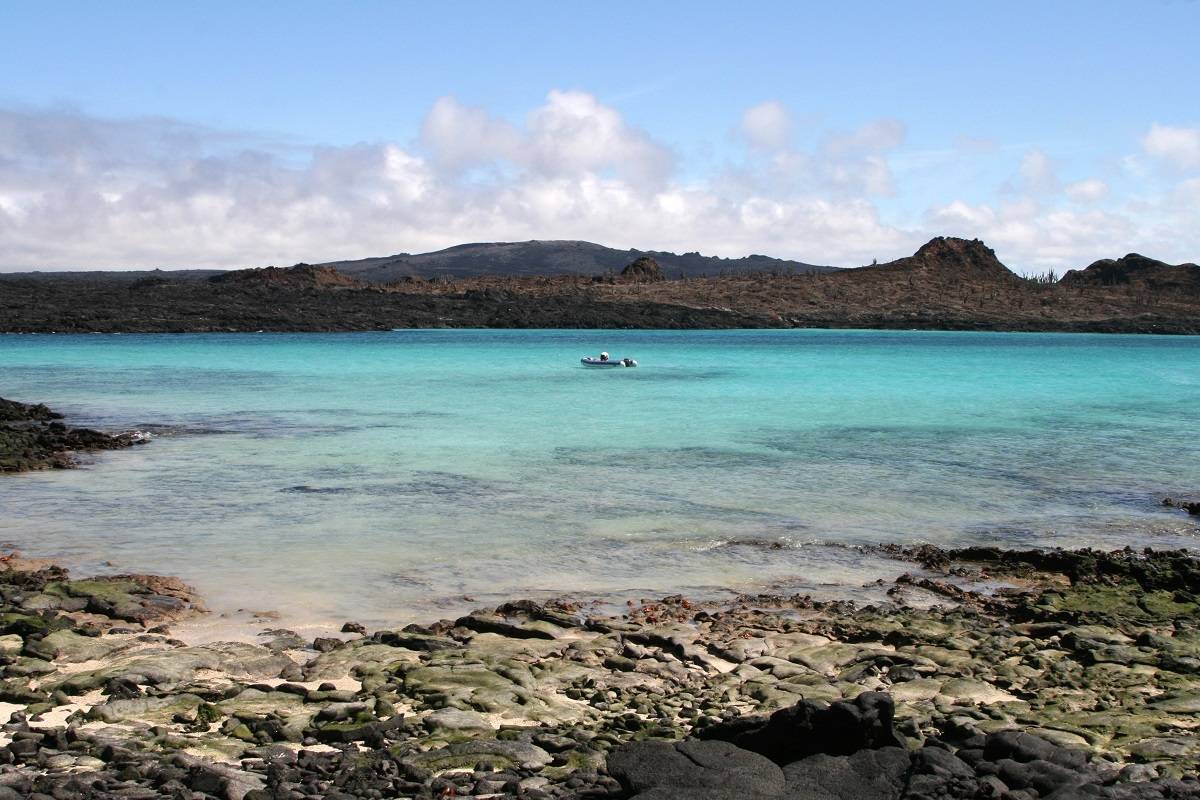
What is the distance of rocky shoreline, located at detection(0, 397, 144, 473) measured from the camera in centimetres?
1686

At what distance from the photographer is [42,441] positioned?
19.0 meters

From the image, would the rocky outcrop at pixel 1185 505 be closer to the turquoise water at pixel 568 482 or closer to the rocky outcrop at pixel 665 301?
the turquoise water at pixel 568 482

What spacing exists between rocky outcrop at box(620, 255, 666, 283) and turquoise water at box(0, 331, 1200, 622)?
71740 millimetres

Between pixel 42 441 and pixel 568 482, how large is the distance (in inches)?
367

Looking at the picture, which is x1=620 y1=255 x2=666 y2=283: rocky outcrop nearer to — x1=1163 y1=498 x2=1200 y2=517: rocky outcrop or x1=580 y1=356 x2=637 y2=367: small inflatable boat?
x1=580 y1=356 x2=637 y2=367: small inflatable boat

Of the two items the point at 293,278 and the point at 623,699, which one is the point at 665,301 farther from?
the point at 623,699

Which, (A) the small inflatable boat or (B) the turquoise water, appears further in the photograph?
(A) the small inflatable boat

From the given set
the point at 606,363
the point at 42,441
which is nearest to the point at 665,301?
the point at 606,363

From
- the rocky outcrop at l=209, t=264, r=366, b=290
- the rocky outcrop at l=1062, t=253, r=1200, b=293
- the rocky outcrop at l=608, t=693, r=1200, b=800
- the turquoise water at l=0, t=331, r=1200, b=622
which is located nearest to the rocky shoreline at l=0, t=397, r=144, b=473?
the turquoise water at l=0, t=331, r=1200, b=622

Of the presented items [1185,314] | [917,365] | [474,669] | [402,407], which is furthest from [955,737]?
[1185,314]

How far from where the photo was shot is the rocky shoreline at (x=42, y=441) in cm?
1686

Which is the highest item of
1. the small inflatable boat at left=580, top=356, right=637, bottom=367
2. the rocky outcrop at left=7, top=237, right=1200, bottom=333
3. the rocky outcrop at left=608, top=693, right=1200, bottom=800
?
the rocky outcrop at left=7, top=237, right=1200, bottom=333

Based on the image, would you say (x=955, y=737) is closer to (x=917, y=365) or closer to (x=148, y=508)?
(x=148, y=508)

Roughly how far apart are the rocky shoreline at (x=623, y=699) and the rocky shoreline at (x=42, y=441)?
7.45m
